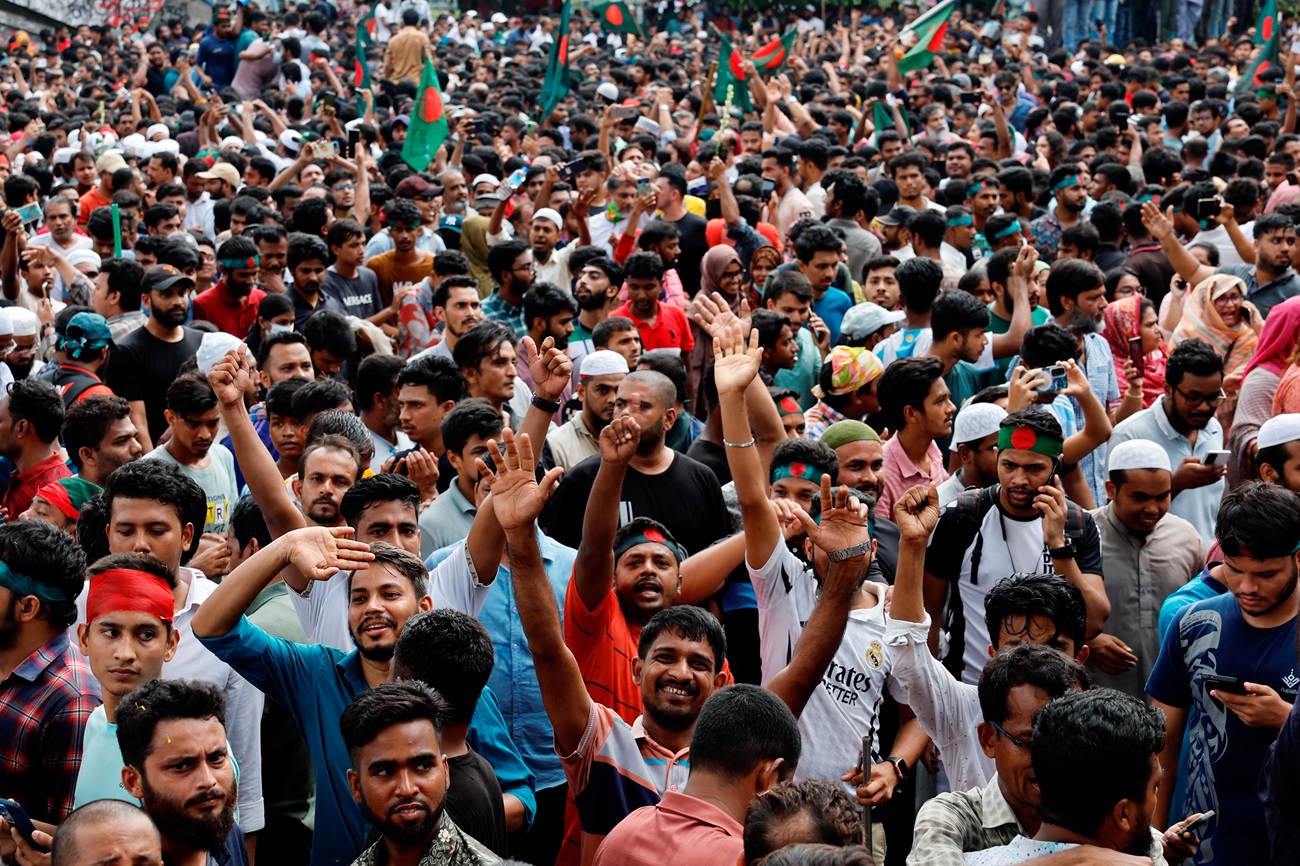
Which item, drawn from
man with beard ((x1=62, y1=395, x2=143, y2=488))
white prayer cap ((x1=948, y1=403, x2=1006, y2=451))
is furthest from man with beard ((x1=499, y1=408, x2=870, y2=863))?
man with beard ((x1=62, y1=395, x2=143, y2=488))

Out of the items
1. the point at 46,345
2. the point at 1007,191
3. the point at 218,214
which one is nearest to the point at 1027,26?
the point at 1007,191

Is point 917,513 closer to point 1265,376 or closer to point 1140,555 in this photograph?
point 1140,555

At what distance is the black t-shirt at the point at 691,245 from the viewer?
31.3 feet

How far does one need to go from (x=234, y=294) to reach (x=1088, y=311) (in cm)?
450

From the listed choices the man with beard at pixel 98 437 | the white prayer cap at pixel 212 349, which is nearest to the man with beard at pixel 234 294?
the white prayer cap at pixel 212 349

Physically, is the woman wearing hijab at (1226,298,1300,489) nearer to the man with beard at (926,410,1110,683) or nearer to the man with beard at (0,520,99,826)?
the man with beard at (926,410,1110,683)

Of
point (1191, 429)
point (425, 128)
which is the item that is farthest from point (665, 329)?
point (425, 128)

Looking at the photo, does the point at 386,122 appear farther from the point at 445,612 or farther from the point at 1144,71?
the point at 445,612

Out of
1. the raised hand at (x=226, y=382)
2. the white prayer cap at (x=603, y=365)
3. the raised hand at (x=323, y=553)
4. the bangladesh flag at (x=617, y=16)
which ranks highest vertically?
the bangladesh flag at (x=617, y=16)

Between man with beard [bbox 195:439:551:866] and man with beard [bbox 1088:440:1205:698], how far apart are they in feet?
7.24

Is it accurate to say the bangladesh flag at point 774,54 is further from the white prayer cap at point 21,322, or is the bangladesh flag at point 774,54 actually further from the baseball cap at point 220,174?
the white prayer cap at point 21,322

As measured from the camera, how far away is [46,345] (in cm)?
786

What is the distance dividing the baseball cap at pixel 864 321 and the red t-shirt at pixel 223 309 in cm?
322

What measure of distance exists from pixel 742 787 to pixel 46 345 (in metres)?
6.04
